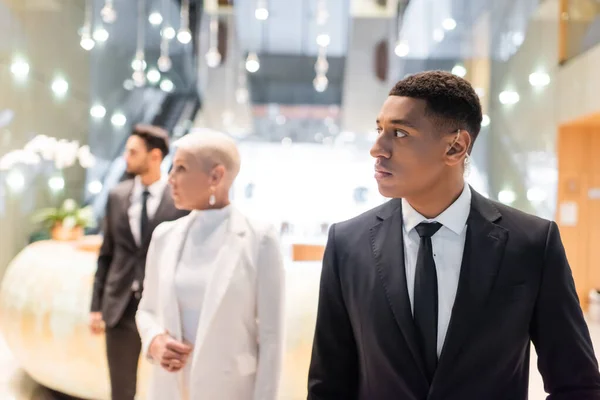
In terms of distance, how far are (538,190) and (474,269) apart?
22.6 ft

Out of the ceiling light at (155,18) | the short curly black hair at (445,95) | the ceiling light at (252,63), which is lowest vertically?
the short curly black hair at (445,95)

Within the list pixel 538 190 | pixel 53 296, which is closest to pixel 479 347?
pixel 53 296

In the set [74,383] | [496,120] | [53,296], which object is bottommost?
[74,383]

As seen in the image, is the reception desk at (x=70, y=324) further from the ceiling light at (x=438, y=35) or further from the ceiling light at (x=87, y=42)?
the ceiling light at (x=438, y=35)

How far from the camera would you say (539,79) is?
768 cm

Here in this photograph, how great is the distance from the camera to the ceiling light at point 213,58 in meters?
11.3

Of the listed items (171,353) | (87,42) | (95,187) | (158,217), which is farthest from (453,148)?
(87,42)

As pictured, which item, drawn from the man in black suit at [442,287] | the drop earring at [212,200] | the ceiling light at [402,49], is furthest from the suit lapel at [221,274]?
the ceiling light at [402,49]

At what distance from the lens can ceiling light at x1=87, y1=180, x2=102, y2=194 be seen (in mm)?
9258

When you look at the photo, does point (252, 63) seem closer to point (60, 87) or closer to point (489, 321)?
point (60, 87)

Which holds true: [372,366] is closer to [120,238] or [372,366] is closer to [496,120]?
[120,238]

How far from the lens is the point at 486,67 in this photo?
945cm

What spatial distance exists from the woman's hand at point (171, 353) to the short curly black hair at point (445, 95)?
3.67ft

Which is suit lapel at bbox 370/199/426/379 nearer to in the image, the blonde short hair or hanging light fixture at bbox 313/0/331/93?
the blonde short hair
